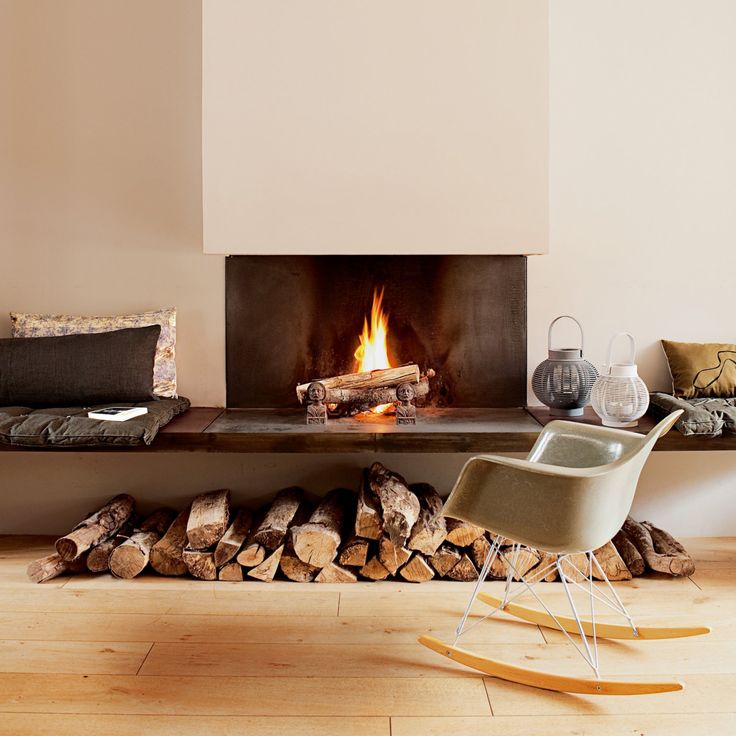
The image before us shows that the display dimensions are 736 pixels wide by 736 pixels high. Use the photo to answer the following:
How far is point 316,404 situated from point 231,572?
0.78 metres

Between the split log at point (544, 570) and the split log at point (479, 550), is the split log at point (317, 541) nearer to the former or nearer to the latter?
the split log at point (479, 550)

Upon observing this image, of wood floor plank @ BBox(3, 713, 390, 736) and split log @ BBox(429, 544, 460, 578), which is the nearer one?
wood floor plank @ BBox(3, 713, 390, 736)

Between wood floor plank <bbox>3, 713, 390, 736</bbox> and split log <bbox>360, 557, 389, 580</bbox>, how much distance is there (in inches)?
37.8

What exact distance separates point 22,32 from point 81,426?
1.89 metres

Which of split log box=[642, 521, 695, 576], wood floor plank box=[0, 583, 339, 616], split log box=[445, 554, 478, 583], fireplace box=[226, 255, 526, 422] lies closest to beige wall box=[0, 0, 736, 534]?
fireplace box=[226, 255, 526, 422]

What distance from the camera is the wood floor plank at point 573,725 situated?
2.05 metres

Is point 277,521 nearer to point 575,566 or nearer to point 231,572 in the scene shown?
point 231,572

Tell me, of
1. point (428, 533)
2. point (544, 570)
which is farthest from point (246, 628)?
point (544, 570)

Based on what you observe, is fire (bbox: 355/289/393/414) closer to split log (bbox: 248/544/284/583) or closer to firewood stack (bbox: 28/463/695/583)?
firewood stack (bbox: 28/463/695/583)

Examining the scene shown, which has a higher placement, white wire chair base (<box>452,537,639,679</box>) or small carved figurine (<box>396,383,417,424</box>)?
small carved figurine (<box>396,383,417,424</box>)

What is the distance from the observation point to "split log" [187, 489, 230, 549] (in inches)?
122

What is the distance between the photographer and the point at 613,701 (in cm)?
221

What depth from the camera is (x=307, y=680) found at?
2322 mm

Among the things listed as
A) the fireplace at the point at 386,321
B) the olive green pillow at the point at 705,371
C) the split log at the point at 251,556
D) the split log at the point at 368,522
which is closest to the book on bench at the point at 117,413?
the fireplace at the point at 386,321
